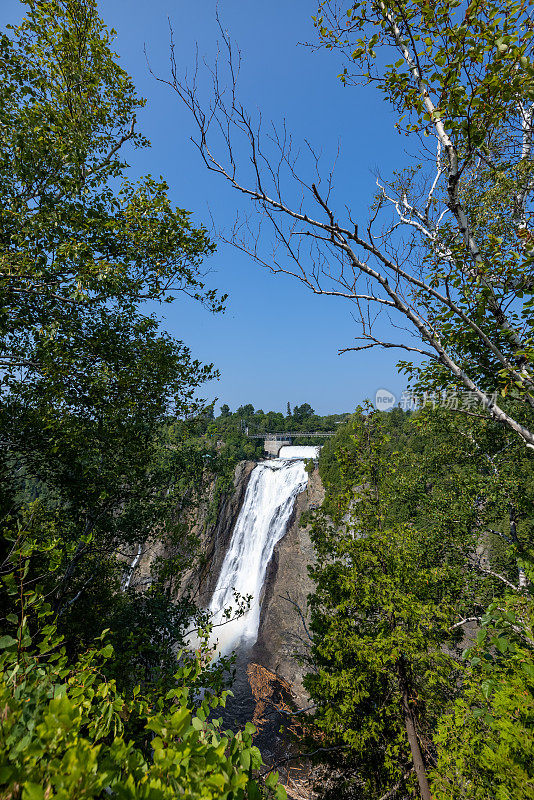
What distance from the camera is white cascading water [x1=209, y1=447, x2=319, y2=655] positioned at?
26.7 meters

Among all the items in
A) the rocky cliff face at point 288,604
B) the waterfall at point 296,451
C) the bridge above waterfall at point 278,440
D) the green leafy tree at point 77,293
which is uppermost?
the green leafy tree at point 77,293

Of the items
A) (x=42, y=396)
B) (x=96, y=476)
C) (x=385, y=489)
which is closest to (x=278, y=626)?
(x=385, y=489)

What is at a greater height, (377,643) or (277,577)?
(377,643)

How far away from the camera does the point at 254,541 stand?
30.3m

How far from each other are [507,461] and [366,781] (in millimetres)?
9833

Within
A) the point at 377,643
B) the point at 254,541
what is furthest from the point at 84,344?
the point at 254,541

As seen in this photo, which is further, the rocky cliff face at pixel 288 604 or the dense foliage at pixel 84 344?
the rocky cliff face at pixel 288 604

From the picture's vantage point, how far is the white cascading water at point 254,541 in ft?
87.7

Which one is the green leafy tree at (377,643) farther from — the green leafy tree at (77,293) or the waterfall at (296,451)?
the waterfall at (296,451)

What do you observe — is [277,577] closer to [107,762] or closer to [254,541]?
[254,541]

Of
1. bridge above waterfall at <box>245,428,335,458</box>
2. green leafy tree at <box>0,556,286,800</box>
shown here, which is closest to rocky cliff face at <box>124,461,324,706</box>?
green leafy tree at <box>0,556,286,800</box>

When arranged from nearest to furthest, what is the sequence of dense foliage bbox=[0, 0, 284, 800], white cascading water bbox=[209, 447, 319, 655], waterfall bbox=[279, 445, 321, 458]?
1. dense foliage bbox=[0, 0, 284, 800]
2. white cascading water bbox=[209, 447, 319, 655]
3. waterfall bbox=[279, 445, 321, 458]

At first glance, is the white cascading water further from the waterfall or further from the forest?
the waterfall

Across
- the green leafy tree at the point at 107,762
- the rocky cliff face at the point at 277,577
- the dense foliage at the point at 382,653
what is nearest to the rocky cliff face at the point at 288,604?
the rocky cliff face at the point at 277,577
